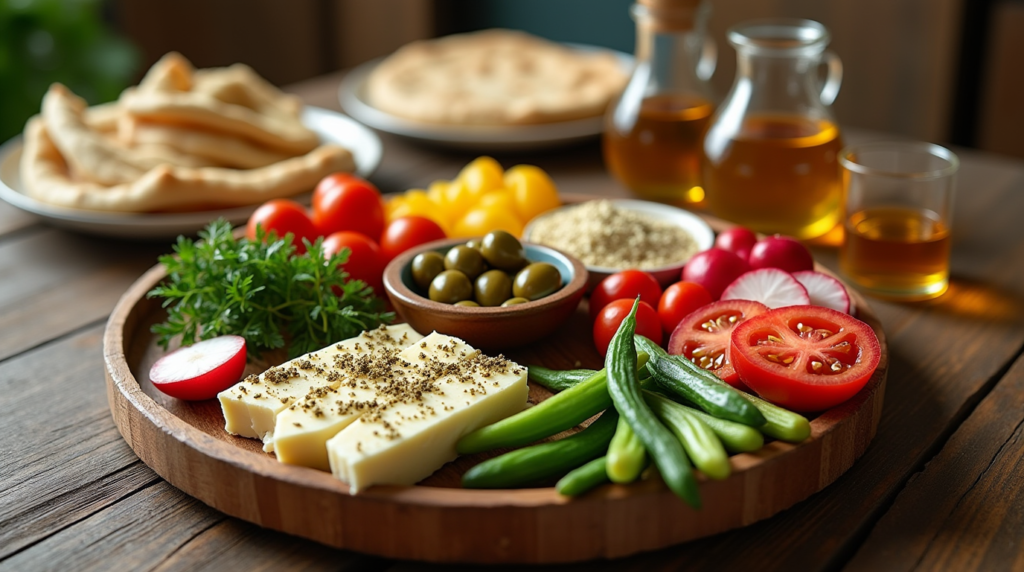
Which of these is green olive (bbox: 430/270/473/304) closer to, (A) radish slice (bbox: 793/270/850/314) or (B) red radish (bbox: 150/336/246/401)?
(B) red radish (bbox: 150/336/246/401)

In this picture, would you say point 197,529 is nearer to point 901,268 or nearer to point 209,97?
point 901,268

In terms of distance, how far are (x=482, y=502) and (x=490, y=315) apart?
549mm

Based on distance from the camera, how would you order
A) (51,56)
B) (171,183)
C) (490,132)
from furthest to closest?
(51,56) → (490,132) → (171,183)

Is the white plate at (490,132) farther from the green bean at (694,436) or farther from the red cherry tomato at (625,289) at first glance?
the green bean at (694,436)

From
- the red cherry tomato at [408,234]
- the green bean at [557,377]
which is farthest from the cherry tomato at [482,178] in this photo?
the green bean at [557,377]

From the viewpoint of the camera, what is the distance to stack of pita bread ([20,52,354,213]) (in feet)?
8.56

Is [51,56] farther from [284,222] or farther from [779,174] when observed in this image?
[779,174]

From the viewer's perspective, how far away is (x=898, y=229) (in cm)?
235

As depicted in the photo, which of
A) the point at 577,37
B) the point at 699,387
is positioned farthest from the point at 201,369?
the point at 577,37

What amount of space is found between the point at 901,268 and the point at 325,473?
59.9 inches

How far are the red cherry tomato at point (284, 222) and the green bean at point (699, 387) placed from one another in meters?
0.94

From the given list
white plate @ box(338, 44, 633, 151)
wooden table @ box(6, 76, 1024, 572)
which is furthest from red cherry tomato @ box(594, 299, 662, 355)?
white plate @ box(338, 44, 633, 151)

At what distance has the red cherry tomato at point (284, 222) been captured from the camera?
2.28 meters

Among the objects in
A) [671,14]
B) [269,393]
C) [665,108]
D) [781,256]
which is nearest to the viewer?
[269,393]
